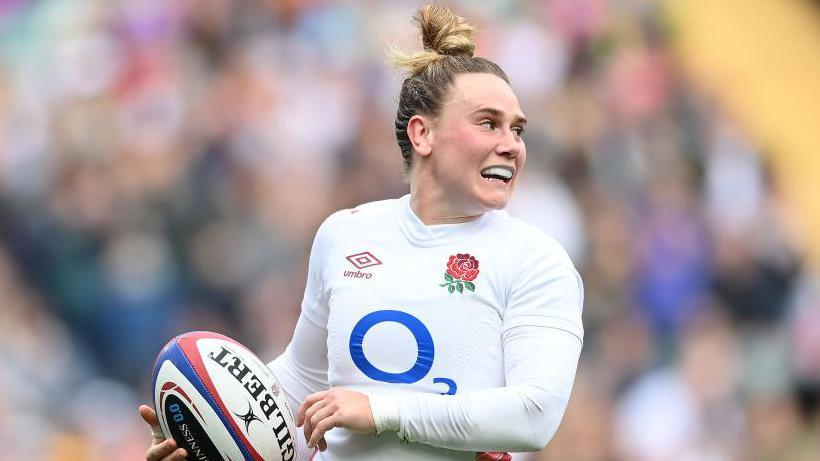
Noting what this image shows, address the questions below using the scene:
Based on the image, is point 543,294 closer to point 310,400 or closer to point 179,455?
point 310,400

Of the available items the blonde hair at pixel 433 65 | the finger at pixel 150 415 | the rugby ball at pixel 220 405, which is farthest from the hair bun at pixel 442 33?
the finger at pixel 150 415

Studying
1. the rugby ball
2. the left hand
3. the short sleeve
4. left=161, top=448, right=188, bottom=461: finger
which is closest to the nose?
the short sleeve

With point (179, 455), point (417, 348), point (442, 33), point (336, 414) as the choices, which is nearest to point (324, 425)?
point (336, 414)

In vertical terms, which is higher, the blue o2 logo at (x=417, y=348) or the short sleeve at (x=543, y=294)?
the short sleeve at (x=543, y=294)

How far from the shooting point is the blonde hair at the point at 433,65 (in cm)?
366

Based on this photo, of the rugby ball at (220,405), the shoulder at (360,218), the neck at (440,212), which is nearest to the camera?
the rugby ball at (220,405)

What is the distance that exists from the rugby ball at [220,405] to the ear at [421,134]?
0.71 meters

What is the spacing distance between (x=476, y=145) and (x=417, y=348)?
0.54 meters

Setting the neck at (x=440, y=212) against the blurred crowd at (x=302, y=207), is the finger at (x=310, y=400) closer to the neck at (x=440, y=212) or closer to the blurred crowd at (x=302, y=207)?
the neck at (x=440, y=212)

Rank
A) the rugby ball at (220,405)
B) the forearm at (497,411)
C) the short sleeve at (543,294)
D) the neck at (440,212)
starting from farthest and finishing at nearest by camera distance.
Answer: the neck at (440,212), the rugby ball at (220,405), the short sleeve at (543,294), the forearm at (497,411)

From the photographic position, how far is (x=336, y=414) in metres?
3.30

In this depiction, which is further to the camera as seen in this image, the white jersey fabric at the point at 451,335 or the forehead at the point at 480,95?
the forehead at the point at 480,95

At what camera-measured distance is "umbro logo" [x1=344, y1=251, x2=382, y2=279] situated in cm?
361

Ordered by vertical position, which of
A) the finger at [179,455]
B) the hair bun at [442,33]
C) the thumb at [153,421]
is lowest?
the finger at [179,455]
